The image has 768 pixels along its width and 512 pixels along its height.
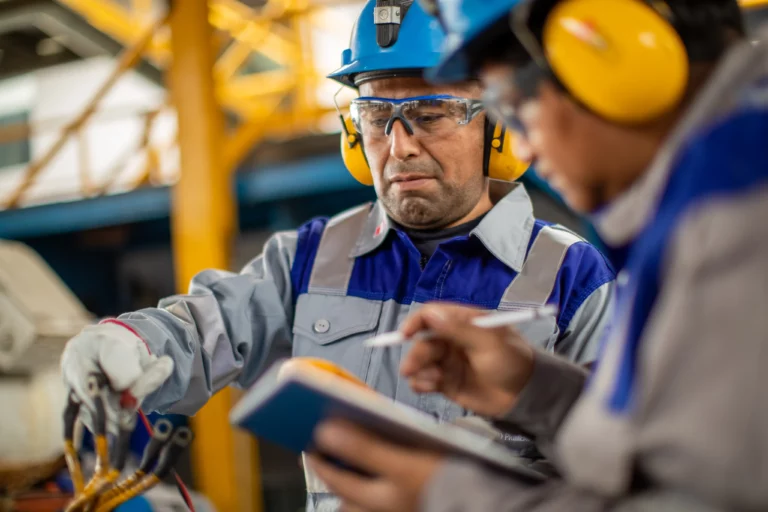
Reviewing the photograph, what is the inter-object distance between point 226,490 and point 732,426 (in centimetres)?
557

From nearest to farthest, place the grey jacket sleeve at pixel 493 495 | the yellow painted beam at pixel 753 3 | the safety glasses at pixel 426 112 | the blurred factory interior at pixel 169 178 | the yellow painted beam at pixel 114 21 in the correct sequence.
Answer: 1. the grey jacket sleeve at pixel 493 495
2. the safety glasses at pixel 426 112
3. the yellow painted beam at pixel 753 3
4. the blurred factory interior at pixel 169 178
5. the yellow painted beam at pixel 114 21

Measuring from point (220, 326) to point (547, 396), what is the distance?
3.03 ft

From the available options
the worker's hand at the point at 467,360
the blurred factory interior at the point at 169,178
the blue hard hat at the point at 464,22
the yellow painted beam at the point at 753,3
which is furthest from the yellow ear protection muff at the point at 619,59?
the yellow painted beam at the point at 753,3

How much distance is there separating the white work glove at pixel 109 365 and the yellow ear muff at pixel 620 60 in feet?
3.51

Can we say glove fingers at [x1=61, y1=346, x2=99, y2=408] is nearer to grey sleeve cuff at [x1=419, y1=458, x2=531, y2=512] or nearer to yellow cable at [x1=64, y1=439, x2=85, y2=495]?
yellow cable at [x1=64, y1=439, x2=85, y2=495]

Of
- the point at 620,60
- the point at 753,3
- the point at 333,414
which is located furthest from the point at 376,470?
the point at 753,3

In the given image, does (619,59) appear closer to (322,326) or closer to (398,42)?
(398,42)

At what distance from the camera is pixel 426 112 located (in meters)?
2.00

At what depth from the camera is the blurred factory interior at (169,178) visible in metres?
4.83

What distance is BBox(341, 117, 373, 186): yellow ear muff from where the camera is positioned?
2.18 metres

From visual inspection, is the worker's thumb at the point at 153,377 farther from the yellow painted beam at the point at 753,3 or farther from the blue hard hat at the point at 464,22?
the yellow painted beam at the point at 753,3

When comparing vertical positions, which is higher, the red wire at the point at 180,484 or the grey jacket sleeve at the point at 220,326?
the grey jacket sleeve at the point at 220,326

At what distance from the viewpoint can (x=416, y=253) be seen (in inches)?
80.7

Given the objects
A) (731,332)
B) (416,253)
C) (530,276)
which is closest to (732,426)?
(731,332)
